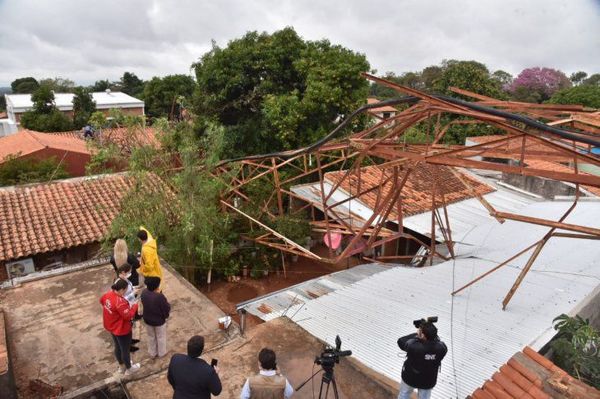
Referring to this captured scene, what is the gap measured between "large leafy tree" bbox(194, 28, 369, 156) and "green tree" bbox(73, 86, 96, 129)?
2066cm

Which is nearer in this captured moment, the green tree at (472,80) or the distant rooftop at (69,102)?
the green tree at (472,80)

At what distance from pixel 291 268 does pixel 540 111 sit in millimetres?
10976

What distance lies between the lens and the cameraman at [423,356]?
13.3 feet

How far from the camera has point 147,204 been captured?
11.2 m

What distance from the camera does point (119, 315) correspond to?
4.93 metres

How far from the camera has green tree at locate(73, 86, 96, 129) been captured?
33.1 m

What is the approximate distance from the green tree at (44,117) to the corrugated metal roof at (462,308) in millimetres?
31122

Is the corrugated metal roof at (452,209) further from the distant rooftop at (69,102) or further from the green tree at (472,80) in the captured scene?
the distant rooftop at (69,102)

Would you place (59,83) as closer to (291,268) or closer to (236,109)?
(236,109)

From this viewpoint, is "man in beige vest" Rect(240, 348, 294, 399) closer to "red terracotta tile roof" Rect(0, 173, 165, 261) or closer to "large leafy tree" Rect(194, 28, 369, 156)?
"red terracotta tile roof" Rect(0, 173, 165, 261)

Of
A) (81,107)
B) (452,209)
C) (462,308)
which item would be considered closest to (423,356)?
(462,308)

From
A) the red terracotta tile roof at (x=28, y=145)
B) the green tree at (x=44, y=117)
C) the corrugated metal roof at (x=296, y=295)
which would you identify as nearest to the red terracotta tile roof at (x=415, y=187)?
the corrugated metal roof at (x=296, y=295)

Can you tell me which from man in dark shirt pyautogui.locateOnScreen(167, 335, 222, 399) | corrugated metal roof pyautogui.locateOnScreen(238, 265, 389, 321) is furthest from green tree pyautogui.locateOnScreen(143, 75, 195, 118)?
man in dark shirt pyautogui.locateOnScreen(167, 335, 222, 399)

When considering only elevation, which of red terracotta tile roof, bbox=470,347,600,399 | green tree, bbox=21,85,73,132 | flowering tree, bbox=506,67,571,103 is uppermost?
flowering tree, bbox=506,67,571,103
